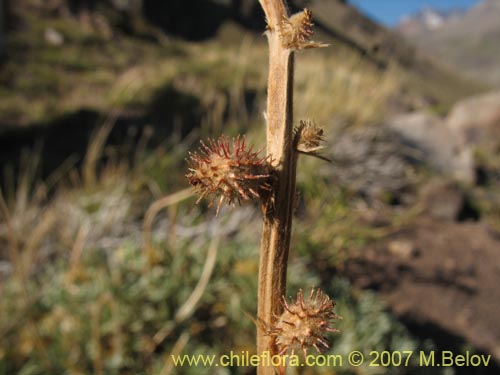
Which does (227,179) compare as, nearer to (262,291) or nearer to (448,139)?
(262,291)

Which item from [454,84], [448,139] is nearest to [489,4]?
[454,84]

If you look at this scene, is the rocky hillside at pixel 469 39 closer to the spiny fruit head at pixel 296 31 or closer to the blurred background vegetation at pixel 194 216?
the blurred background vegetation at pixel 194 216

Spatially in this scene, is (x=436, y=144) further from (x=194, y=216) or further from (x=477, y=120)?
(x=194, y=216)

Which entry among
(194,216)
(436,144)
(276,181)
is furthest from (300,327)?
(436,144)

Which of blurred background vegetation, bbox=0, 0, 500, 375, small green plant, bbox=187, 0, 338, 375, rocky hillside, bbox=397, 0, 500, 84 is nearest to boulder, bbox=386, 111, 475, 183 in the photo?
blurred background vegetation, bbox=0, 0, 500, 375

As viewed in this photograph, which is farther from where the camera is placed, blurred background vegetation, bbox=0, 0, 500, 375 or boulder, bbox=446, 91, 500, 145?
boulder, bbox=446, 91, 500, 145

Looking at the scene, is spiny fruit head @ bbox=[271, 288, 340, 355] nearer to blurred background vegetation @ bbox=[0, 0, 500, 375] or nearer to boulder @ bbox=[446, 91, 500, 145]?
blurred background vegetation @ bbox=[0, 0, 500, 375]
